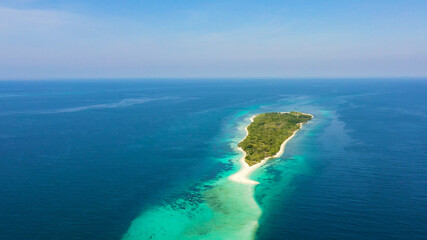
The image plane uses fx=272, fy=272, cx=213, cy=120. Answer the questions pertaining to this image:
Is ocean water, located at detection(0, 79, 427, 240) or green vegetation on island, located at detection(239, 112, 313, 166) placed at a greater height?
green vegetation on island, located at detection(239, 112, 313, 166)

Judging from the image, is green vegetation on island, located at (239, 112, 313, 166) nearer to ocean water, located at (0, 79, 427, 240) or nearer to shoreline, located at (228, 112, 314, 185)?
shoreline, located at (228, 112, 314, 185)

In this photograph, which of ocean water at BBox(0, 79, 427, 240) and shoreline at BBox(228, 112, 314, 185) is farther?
shoreline at BBox(228, 112, 314, 185)

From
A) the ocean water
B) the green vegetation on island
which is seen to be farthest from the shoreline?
the ocean water

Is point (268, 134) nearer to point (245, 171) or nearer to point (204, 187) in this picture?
point (245, 171)

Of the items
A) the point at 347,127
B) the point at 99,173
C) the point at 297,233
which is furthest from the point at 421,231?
the point at 347,127

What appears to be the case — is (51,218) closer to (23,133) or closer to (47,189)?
(47,189)

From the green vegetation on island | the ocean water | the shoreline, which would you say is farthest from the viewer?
the green vegetation on island

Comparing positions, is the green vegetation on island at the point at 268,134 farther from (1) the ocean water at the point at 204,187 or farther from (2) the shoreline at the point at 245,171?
(1) the ocean water at the point at 204,187

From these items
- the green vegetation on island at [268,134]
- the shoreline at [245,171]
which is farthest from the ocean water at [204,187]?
the green vegetation on island at [268,134]

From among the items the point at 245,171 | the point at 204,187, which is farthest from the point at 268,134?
the point at 204,187

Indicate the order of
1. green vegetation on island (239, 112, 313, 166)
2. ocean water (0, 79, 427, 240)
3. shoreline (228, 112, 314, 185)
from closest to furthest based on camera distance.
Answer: ocean water (0, 79, 427, 240) < shoreline (228, 112, 314, 185) < green vegetation on island (239, 112, 313, 166)
